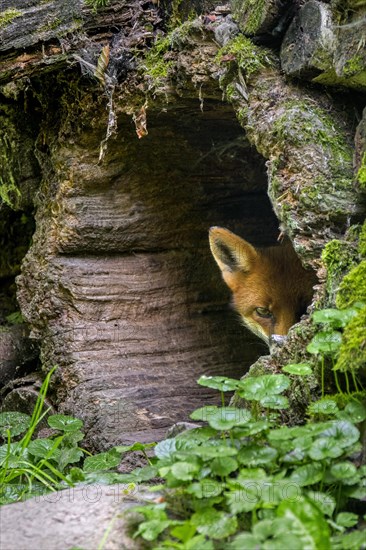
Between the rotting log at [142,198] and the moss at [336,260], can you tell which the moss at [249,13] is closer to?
the rotting log at [142,198]

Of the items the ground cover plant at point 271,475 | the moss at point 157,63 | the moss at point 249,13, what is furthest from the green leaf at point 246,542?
the moss at point 157,63

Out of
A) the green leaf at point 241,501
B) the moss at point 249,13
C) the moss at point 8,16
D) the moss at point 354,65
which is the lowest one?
the green leaf at point 241,501

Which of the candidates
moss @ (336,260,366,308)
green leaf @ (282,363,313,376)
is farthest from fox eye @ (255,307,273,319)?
green leaf @ (282,363,313,376)

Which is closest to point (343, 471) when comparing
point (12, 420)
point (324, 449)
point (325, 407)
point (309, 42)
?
point (324, 449)

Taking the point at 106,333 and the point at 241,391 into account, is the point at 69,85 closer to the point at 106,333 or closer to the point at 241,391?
the point at 106,333

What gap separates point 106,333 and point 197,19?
2279 millimetres

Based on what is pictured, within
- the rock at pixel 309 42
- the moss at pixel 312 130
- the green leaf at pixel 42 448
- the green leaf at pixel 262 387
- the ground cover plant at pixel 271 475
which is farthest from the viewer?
the green leaf at pixel 42 448

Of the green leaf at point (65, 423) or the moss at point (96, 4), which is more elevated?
the moss at point (96, 4)

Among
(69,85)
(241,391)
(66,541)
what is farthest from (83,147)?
(66,541)

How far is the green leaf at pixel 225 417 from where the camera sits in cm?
309

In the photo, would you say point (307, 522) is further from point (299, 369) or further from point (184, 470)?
point (299, 369)

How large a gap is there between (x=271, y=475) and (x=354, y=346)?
612 mm

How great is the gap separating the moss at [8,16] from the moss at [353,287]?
3047mm

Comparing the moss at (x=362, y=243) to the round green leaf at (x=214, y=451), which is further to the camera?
the moss at (x=362, y=243)
